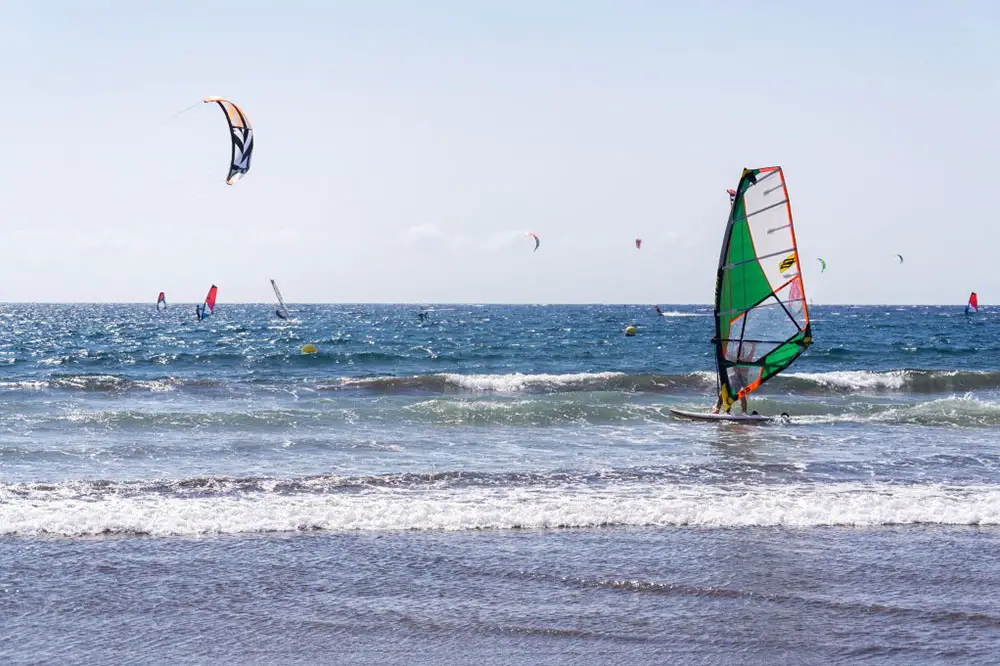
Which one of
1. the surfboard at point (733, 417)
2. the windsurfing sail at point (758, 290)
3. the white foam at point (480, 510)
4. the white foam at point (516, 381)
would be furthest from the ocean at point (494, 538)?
the white foam at point (516, 381)

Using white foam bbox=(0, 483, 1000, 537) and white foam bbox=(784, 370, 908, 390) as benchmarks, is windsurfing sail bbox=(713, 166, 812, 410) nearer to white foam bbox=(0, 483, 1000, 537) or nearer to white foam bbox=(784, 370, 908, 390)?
white foam bbox=(0, 483, 1000, 537)

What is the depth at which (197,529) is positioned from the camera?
10352 mm

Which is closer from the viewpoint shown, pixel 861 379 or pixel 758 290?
pixel 758 290

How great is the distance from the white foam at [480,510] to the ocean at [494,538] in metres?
0.05

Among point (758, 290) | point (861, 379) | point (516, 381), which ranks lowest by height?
point (516, 381)

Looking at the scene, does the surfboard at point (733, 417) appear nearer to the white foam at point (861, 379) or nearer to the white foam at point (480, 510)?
the white foam at point (480, 510)

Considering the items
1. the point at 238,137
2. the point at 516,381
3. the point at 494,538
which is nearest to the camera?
the point at 494,538

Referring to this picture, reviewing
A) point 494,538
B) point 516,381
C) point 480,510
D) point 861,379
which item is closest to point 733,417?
point 480,510

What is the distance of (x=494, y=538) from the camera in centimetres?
1008

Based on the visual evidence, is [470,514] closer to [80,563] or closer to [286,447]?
[80,563]

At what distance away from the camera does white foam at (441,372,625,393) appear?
33250mm

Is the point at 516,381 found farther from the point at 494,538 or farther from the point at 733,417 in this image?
the point at 494,538

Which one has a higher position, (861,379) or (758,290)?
(758,290)

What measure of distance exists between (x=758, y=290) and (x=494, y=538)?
11.7 metres
